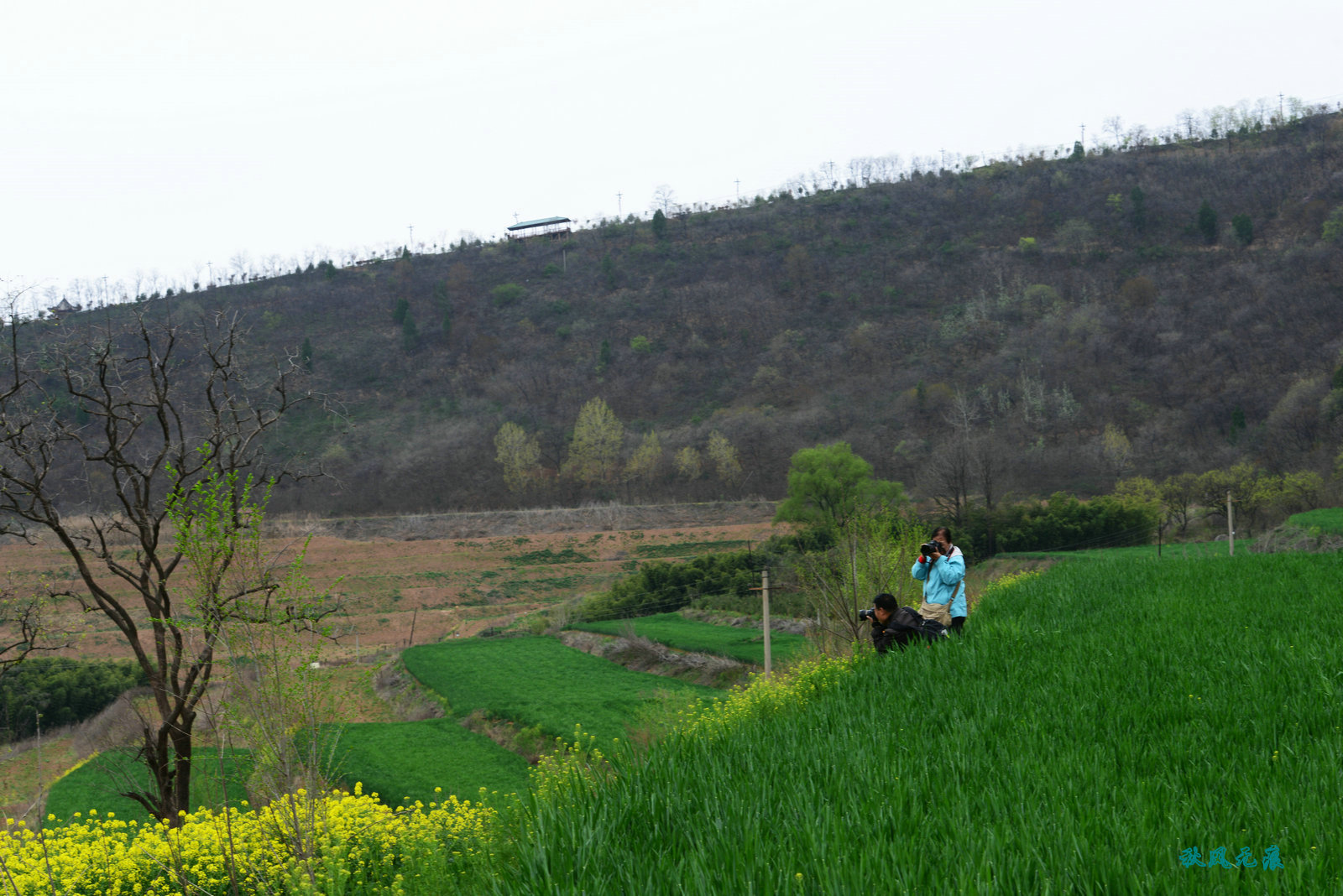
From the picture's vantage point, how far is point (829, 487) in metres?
35.6

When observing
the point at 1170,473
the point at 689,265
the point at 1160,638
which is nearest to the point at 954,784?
the point at 1160,638

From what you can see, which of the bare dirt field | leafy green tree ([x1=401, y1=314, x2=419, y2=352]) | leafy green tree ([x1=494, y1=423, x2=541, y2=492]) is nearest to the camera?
the bare dirt field

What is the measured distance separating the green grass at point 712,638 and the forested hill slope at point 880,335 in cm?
1726

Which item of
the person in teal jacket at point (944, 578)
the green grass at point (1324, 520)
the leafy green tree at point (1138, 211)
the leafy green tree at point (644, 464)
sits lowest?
the leafy green tree at point (644, 464)

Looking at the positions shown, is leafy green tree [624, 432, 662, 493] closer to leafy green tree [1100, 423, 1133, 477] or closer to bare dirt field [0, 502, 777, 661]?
bare dirt field [0, 502, 777, 661]

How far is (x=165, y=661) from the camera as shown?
9.65 m

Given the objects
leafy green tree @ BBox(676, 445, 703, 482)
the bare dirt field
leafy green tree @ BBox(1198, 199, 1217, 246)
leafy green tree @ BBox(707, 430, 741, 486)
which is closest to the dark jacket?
the bare dirt field

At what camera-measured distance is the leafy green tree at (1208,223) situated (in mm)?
78375

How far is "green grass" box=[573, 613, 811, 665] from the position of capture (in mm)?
19281

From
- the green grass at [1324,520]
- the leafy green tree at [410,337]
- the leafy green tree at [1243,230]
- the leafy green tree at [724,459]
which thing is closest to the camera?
the green grass at [1324,520]

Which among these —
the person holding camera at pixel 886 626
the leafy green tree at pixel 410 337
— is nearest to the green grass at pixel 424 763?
the person holding camera at pixel 886 626

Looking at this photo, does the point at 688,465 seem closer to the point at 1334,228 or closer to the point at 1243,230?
the point at 1243,230

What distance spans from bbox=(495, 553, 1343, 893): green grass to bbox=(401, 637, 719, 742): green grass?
6702mm

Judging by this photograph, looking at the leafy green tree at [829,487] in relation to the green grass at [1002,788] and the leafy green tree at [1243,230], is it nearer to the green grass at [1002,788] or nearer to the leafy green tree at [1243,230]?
the green grass at [1002,788]
